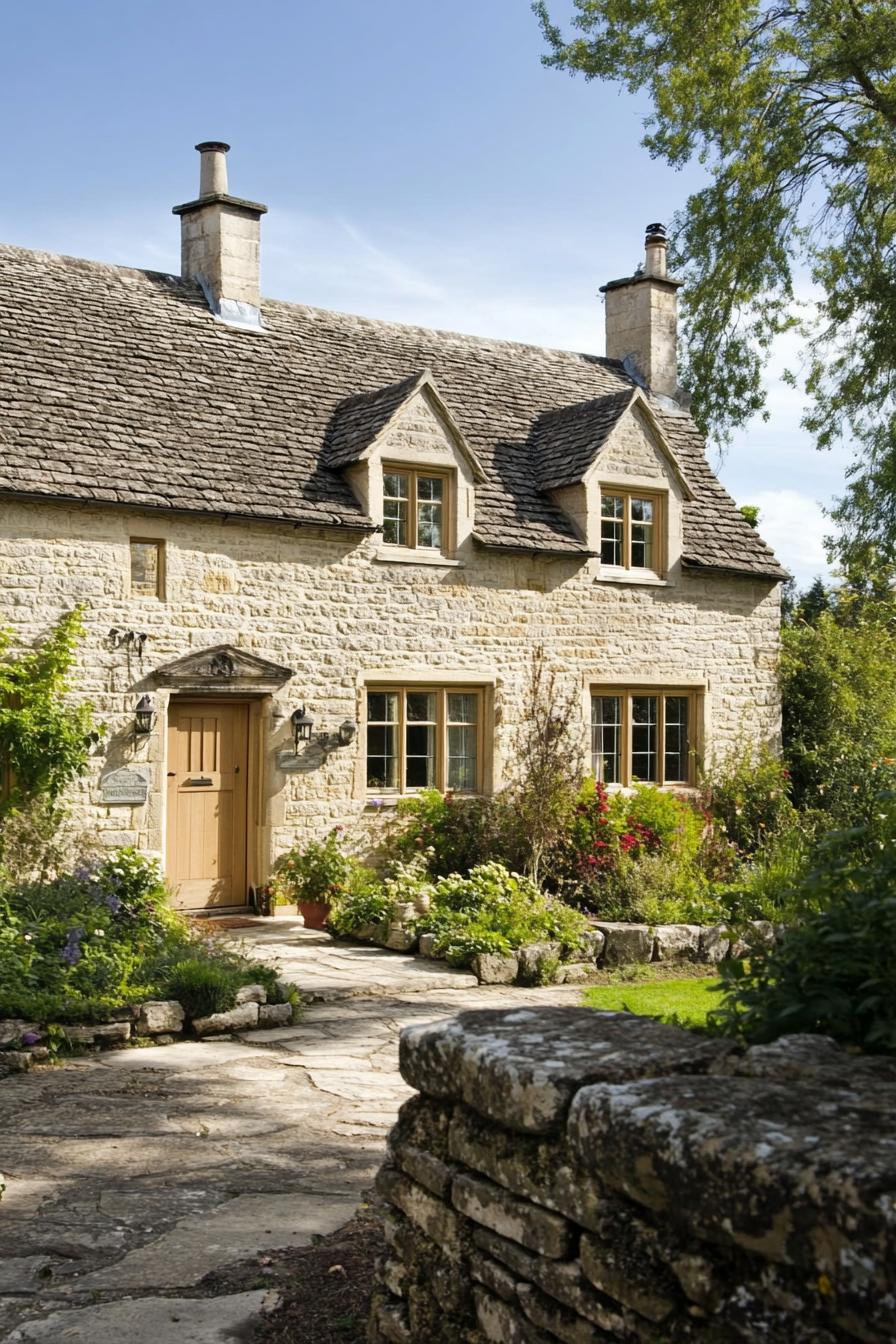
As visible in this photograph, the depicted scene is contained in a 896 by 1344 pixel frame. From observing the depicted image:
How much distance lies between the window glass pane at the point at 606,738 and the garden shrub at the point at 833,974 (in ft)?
44.2

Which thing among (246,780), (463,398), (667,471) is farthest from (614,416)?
(246,780)

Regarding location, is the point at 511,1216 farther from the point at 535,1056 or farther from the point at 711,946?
the point at 711,946

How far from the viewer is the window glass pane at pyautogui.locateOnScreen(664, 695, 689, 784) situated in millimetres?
18344

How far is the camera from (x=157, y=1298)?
468cm

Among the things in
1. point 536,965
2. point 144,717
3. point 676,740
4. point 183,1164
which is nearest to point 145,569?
point 144,717

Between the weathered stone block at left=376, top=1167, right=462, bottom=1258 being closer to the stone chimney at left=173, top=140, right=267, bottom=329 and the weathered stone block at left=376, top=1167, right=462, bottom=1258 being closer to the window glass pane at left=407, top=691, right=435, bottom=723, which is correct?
the window glass pane at left=407, top=691, right=435, bottom=723

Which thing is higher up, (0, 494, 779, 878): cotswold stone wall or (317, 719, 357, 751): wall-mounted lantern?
(0, 494, 779, 878): cotswold stone wall

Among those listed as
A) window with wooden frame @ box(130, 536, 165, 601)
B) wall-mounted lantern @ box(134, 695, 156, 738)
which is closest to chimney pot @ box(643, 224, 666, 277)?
window with wooden frame @ box(130, 536, 165, 601)

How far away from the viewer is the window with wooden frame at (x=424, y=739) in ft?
52.2

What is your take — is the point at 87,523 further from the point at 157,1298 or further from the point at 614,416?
the point at 157,1298

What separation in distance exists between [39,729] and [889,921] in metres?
10.7

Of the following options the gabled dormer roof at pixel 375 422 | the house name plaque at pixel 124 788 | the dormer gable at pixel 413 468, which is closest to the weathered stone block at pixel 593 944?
the house name plaque at pixel 124 788

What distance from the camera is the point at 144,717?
13.8 m

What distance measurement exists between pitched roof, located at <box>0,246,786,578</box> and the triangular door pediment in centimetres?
160
